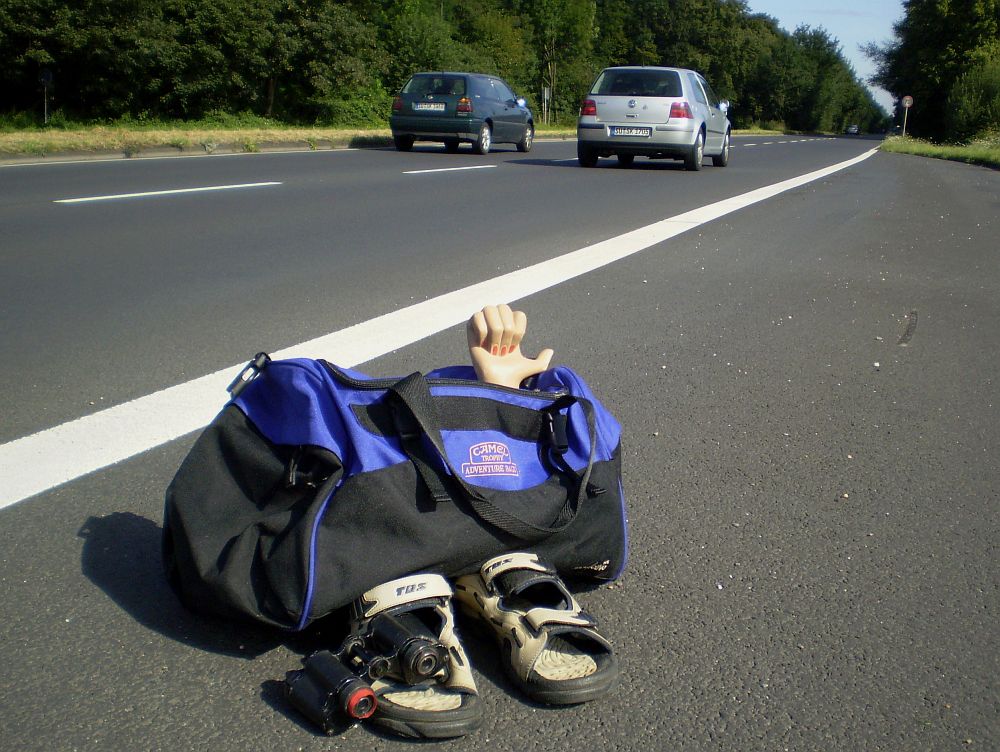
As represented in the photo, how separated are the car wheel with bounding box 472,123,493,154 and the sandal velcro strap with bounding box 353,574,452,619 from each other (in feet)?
60.2

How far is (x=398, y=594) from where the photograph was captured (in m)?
2.15

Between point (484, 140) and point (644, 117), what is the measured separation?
464cm

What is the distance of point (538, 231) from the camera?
869 cm

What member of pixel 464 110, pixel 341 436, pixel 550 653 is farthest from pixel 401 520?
pixel 464 110

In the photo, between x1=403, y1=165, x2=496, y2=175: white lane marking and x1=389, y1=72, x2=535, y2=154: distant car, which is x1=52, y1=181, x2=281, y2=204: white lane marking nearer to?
x1=403, y1=165, x2=496, y2=175: white lane marking

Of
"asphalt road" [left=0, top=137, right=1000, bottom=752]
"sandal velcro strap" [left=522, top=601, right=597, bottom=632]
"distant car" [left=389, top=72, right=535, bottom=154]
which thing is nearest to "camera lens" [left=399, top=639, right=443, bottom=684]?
"asphalt road" [left=0, top=137, right=1000, bottom=752]

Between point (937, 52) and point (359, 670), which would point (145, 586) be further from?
point (937, 52)

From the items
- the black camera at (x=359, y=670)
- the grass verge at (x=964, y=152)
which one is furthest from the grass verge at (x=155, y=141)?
the grass verge at (x=964, y=152)

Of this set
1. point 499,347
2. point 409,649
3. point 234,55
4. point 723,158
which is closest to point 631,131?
point 723,158

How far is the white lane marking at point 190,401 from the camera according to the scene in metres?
3.12

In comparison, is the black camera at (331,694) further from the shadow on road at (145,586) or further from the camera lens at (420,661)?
the shadow on road at (145,586)

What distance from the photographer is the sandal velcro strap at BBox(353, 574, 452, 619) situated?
2.13 meters

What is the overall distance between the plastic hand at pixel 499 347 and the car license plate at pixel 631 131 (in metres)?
14.3

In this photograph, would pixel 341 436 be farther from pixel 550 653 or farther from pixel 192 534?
pixel 550 653
